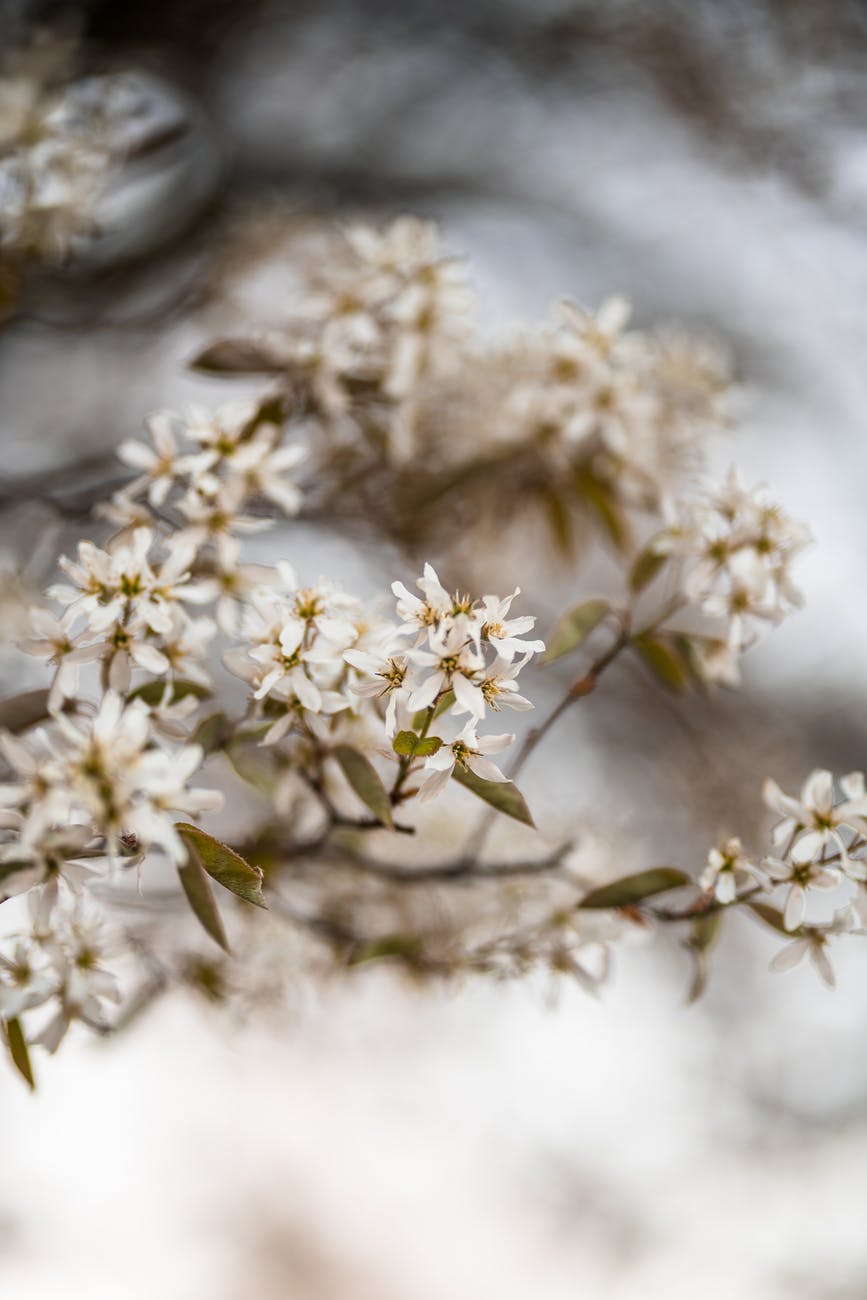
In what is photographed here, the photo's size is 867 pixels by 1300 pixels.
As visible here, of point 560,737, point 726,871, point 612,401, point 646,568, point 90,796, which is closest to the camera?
point 90,796

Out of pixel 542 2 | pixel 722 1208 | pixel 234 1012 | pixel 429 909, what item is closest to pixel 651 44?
pixel 542 2

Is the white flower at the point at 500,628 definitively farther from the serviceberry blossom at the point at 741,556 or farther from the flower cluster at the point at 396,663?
the serviceberry blossom at the point at 741,556

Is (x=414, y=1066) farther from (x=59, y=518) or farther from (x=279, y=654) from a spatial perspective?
(x=279, y=654)

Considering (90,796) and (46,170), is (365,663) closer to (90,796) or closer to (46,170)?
(90,796)

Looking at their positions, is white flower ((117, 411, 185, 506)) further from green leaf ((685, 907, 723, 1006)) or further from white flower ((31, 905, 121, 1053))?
green leaf ((685, 907, 723, 1006))

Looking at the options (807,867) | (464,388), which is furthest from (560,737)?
(807,867)

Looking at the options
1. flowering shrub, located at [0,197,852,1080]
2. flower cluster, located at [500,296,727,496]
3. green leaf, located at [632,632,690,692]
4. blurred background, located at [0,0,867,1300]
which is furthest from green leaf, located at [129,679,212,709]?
blurred background, located at [0,0,867,1300]

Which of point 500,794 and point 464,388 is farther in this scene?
point 464,388
